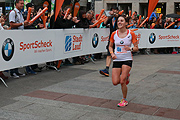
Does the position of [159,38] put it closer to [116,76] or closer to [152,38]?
[152,38]

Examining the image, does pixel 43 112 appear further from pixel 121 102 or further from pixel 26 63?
pixel 26 63

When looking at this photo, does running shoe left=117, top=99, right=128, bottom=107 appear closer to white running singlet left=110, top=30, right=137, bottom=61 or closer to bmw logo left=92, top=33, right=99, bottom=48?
white running singlet left=110, top=30, right=137, bottom=61

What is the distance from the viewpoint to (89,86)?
7.89 m

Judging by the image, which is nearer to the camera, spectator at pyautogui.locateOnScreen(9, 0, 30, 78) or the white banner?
the white banner

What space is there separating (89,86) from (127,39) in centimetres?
228

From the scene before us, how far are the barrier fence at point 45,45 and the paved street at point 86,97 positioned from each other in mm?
603

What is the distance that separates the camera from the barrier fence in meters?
8.16

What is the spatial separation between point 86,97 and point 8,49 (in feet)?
9.11

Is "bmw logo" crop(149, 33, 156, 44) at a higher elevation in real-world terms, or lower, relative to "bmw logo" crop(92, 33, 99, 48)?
lower

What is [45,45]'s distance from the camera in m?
9.72

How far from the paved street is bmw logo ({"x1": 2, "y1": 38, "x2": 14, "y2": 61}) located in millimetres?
753

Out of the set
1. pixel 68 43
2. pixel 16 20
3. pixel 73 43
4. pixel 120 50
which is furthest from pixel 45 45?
pixel 120 50

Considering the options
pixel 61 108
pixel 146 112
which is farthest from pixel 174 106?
pixel 61 108

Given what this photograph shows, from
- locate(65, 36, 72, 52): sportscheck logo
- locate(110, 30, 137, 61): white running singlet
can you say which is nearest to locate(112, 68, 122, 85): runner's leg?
locate(110, 30, 137, 61): white running singlet
